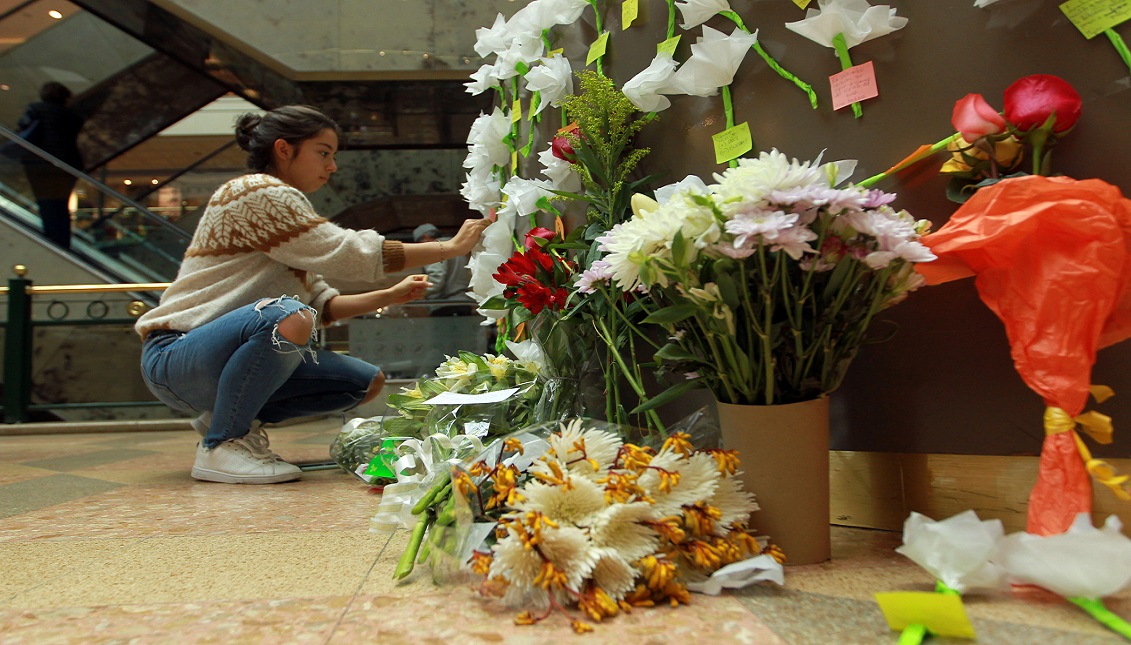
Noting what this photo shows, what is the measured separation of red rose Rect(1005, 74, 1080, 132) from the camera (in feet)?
3.44

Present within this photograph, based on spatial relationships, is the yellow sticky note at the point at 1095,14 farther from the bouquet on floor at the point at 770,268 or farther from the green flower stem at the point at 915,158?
the bouquet on floor at the point at 770,268

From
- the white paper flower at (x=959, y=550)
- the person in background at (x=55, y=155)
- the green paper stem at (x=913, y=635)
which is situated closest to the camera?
the green paper stem at (x=913, y=635)

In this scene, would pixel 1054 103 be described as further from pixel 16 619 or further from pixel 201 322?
pixel 201 322

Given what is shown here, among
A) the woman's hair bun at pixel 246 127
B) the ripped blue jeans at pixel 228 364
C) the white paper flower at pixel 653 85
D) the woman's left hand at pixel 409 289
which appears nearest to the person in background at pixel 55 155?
the woman's hair bun at pixel 246 127

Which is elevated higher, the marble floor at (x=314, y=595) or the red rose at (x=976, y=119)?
the red rose at (x=976, y=119)

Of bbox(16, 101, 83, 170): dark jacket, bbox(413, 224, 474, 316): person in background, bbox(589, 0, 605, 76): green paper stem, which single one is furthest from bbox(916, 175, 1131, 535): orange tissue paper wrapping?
bbox(16, 101, 83, 170): dark jacket

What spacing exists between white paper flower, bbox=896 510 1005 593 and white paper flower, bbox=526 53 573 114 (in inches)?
43.7

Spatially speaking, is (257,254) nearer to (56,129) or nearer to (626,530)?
(626,530)

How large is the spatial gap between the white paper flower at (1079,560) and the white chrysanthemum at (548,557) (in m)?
0.50

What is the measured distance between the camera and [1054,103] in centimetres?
105

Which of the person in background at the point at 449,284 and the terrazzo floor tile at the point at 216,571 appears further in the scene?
the person in background at the point at 449,284

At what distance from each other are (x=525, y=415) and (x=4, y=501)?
1.31 metres

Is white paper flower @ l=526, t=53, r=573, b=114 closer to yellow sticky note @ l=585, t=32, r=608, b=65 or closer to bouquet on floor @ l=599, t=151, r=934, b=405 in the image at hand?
yellow sticky note @ l=585, t=32, r=608, b=65

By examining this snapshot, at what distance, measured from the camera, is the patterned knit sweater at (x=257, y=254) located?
196cm
